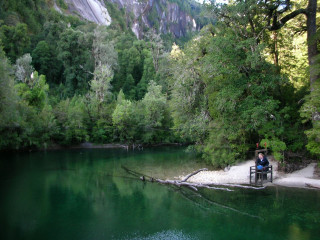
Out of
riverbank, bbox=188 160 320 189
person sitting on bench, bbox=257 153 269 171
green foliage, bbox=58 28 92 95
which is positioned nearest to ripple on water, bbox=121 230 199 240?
person sitting on bench, bbox=257 153 269 171

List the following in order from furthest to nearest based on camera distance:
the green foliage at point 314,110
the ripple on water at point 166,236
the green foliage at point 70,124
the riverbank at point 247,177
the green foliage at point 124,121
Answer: the green foliage at point 124,121 < the green foliage at point 70,124 < the riverbank at point 247,177 < the green foliage at point 314,110 < the ripple on water at point 166,236

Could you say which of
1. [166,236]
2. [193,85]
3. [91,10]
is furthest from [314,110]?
[91,10]

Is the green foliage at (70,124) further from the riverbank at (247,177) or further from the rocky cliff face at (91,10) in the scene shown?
the rocky cliff face at (91,10)

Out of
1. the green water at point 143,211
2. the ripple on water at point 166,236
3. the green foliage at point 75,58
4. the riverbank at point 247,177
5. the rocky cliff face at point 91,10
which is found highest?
the rocky cliff face at point 91,10

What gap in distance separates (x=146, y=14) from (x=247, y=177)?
106 metres

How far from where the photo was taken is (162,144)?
45.9 metres

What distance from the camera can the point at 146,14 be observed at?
371 ft

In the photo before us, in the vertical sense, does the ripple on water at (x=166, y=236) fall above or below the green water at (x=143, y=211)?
below

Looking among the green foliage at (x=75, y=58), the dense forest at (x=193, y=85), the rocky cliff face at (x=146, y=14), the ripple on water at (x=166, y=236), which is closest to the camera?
the ripple on water at (x=166, y=236)

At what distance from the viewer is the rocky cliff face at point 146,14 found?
81.5 m

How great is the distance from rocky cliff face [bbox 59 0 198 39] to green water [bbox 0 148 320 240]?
2789 inches

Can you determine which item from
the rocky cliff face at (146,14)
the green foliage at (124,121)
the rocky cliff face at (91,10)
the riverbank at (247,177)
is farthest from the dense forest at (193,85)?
the rocky cliff face at (146,14)

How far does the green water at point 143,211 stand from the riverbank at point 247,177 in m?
0.90

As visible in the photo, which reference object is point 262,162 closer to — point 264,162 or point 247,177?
point 264,162
